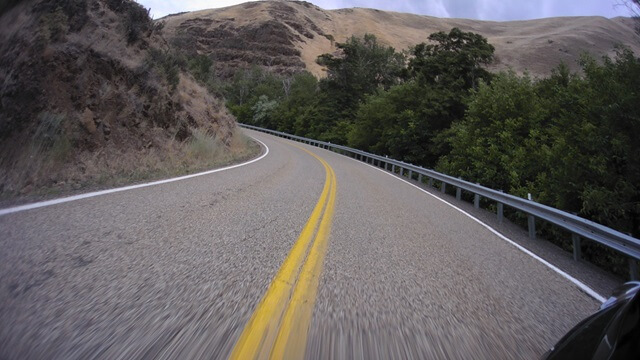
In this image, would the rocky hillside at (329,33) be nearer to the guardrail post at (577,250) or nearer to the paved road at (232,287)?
the guardrail post at (577,250)

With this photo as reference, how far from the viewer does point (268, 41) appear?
100 metres

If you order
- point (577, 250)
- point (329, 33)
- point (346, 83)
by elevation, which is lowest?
point (577, 250)

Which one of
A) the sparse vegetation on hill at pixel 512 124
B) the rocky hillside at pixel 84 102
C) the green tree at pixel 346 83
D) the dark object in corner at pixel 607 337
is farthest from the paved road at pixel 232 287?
the green tree at pixel 346 83

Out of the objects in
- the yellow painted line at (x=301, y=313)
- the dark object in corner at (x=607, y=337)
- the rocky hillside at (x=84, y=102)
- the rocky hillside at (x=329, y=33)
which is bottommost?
the yellow painted line at (x=301, y=313)

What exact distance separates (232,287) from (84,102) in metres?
8.46

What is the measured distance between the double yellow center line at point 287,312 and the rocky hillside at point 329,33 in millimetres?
77709

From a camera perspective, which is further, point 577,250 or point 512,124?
point 512,124

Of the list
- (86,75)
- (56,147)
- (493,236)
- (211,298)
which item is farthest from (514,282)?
(86,75)

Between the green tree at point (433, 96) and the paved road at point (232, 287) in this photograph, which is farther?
the green tree at point (433, 96)

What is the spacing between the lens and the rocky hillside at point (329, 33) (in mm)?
81000

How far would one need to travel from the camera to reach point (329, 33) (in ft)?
406

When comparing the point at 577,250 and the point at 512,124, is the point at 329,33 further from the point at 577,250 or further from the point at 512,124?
the point at 577,250

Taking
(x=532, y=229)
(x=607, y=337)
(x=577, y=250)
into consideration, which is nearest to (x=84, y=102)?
(x=607, y=337)

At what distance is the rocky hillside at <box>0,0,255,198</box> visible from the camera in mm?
Answer: 6844
